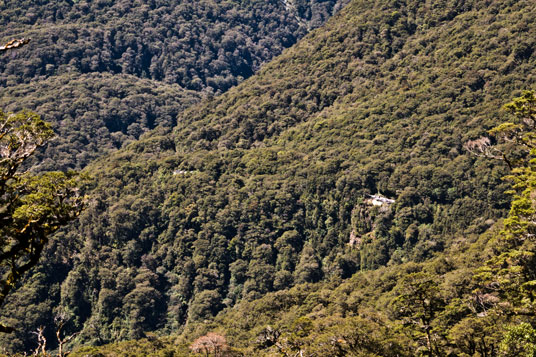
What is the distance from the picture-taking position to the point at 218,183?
6757 inches

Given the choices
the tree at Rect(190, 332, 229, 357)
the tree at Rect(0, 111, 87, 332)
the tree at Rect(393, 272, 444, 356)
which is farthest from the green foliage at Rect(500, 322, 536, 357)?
the tree at Rect(190, 332, 229, 357)

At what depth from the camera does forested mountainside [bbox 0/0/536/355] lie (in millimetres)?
126500

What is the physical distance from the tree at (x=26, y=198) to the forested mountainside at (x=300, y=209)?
85.6 m

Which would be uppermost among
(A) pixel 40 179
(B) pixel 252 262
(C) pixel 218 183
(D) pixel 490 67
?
(A) pixel 40 179

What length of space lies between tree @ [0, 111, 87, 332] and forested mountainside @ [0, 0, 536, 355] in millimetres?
85624

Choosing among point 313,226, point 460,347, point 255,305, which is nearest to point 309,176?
point 313,226

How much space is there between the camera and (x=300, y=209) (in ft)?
501

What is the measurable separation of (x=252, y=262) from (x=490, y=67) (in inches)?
3491

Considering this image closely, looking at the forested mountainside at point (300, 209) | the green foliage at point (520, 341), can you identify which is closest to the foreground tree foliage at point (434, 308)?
the green foliage at point (520, 341)

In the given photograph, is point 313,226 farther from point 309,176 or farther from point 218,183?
point 218,183

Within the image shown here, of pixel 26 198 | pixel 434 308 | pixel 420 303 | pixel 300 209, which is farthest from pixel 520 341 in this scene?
pixel 300 209

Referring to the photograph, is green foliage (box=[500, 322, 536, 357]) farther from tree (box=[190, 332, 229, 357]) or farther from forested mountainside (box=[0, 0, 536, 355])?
forested mountainside (box=[0, 0, 536, 355])

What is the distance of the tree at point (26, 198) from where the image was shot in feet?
53.9

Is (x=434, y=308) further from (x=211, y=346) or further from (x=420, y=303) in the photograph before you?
(x=211, y=346)
